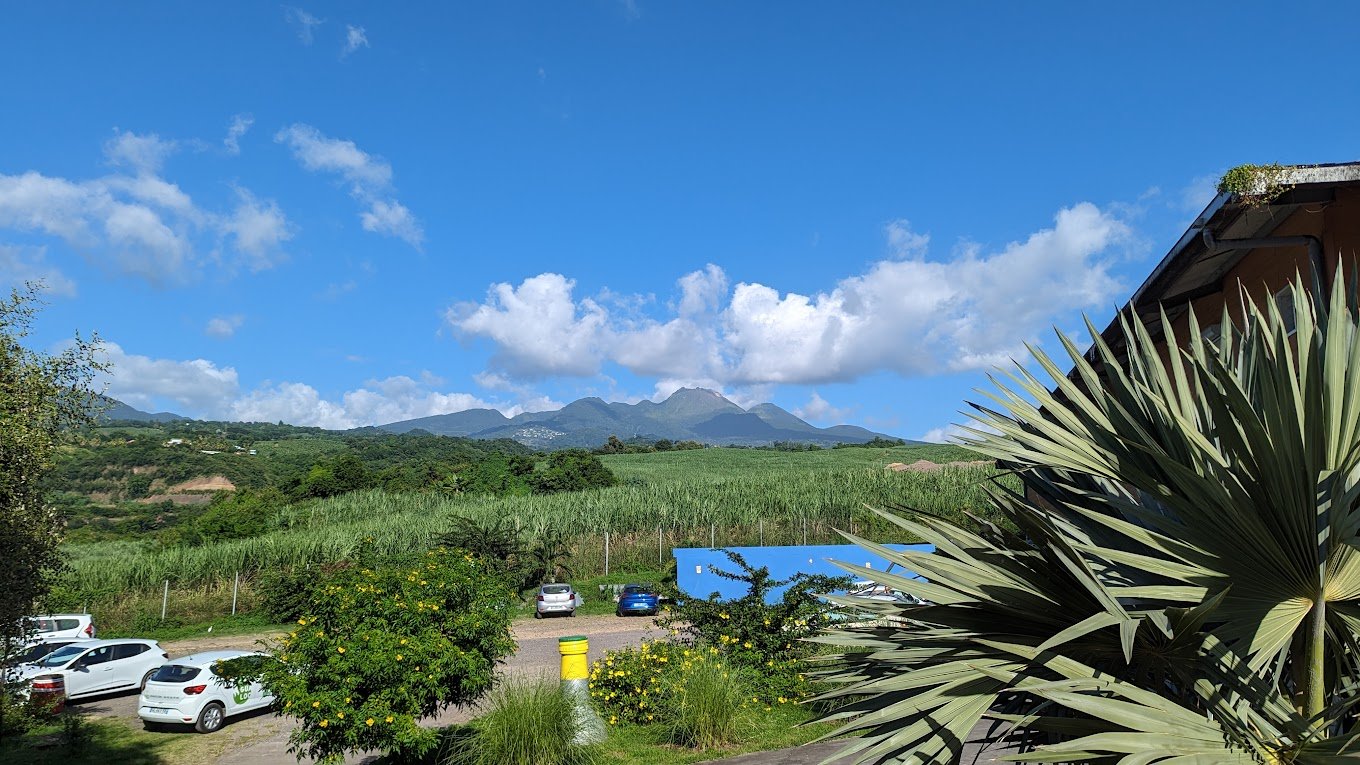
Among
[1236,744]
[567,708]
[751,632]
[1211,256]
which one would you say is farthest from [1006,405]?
[751,632]

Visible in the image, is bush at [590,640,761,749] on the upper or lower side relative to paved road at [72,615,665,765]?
upper

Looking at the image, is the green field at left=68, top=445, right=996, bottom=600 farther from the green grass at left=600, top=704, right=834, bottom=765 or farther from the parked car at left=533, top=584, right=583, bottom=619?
the green grass at left=600, top=704, right=834, bottom=765

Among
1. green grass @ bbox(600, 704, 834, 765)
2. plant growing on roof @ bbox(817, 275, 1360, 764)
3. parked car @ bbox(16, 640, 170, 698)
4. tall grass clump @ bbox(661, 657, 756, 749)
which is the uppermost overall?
plant growing on roof @ bbox(817, 275, 1360, 764)

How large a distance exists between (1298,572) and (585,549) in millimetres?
37341

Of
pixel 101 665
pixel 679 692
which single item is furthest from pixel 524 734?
pixel 101 665

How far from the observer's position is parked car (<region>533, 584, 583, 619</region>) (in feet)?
102

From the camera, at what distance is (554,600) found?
31.3 metres

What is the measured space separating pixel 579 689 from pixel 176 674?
898 cm

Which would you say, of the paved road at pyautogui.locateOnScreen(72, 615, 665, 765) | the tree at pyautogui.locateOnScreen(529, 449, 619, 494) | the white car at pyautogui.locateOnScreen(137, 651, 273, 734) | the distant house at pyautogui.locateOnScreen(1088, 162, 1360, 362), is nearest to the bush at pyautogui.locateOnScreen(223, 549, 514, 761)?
the paved road at pyautogui.locateOnScreen(72, 615, 665, 765)

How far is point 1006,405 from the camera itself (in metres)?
4.97

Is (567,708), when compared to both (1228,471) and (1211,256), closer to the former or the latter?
(1228,471)

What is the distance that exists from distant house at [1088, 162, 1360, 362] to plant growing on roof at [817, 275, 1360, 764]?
291cm

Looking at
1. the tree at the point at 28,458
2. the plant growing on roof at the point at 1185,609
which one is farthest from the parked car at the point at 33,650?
the plant growing on roof at the point at 1185,609

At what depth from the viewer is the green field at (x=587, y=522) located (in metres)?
33.4
